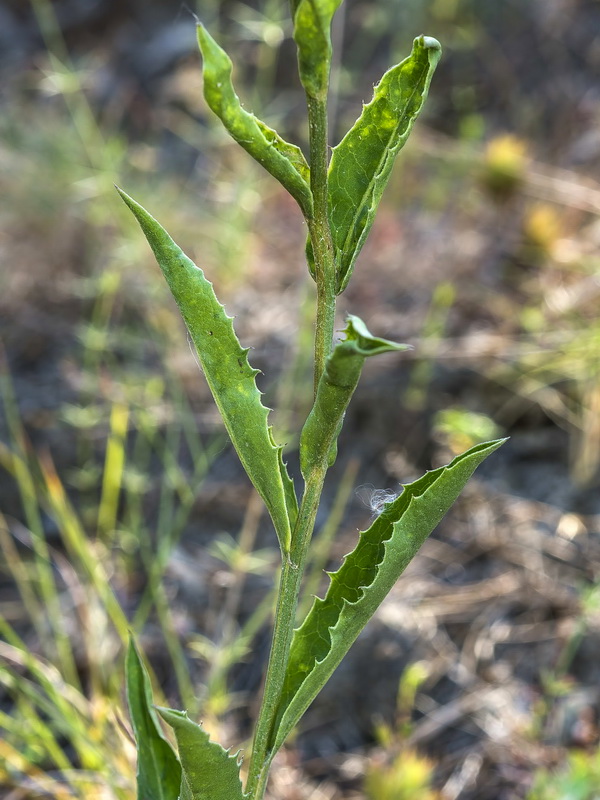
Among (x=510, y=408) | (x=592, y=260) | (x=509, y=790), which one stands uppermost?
(x=592, y=260)

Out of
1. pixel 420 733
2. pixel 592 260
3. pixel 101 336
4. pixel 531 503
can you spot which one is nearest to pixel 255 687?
pixel 420 733

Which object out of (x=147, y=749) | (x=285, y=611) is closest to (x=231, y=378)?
(x=285, y=611)

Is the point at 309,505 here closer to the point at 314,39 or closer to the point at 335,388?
the point at 335,388

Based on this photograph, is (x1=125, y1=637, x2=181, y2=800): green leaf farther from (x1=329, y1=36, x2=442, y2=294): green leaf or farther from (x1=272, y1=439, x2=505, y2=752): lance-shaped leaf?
(x1=329, y1=36, x2=442, y2=294): green leaf

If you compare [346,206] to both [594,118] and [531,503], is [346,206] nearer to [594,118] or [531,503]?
[531,503]

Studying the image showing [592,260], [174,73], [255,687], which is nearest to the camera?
[255,687]

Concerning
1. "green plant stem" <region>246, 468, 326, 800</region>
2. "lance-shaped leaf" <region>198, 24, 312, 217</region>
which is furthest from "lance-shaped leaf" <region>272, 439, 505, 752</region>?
"lance-shaped leaf" <region>198, 24, 312, 217</region>

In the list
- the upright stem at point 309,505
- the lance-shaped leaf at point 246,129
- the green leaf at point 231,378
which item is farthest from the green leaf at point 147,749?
the lance-shaped leaf at point 246,129
